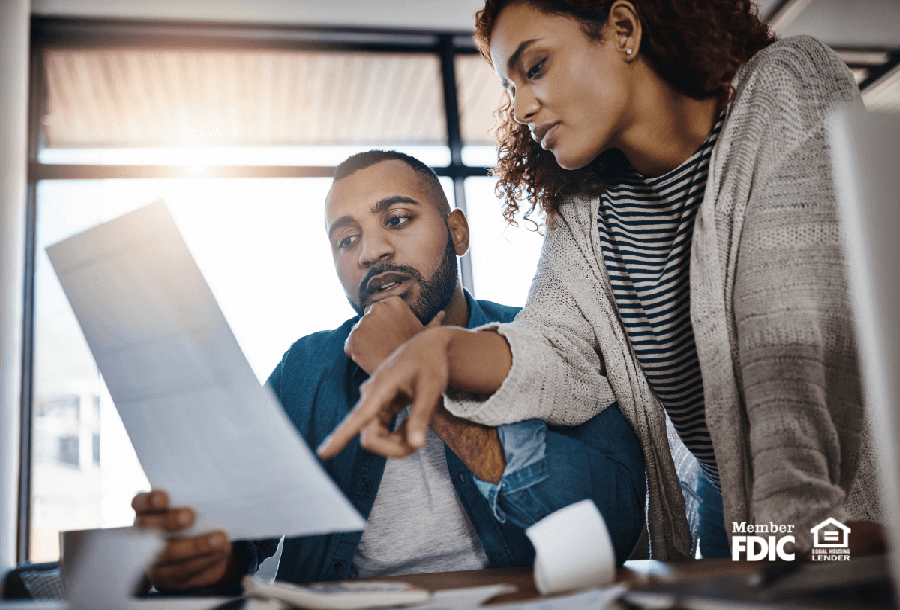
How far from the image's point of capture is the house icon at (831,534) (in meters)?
0.49

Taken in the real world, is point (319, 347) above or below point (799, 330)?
above

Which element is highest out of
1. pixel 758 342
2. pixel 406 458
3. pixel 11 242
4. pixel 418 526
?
pixel 11 242

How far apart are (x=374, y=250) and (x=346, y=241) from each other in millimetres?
76

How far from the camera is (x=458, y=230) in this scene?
124 centimetres

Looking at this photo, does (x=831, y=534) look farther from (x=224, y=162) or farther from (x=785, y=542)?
(x=224, y=162)

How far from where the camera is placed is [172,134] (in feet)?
8.18

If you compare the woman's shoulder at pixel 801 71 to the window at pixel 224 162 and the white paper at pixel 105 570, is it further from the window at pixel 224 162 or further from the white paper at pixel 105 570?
the window at pixel 224 162

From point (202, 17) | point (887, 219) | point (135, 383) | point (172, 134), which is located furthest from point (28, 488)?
point (887, 219)

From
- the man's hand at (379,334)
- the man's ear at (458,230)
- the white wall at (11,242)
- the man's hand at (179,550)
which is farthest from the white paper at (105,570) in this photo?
the white wall at (11,242)

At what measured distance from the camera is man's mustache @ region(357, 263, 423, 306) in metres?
1.07

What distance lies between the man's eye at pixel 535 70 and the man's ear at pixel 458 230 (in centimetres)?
40

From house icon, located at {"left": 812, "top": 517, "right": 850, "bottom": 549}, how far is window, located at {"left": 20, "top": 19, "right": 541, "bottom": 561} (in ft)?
5.16

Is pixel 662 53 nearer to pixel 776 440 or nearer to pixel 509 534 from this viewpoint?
pixel 776 440

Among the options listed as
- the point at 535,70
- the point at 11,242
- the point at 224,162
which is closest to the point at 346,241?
the point at 535,70
